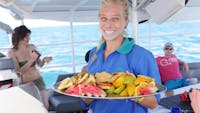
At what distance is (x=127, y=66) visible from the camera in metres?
1.41

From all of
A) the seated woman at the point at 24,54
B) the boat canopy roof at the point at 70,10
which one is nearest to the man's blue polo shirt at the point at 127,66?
the seated woman at the point at 24,54

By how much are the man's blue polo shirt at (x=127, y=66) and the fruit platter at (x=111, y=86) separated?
0.26ft

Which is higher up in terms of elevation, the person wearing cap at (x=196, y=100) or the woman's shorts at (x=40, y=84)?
the person wearing cap at (x=196, y=100)

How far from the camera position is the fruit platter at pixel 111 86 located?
Answer: 1.19 meters

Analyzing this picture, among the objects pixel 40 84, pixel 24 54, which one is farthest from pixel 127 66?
pixel 40 84

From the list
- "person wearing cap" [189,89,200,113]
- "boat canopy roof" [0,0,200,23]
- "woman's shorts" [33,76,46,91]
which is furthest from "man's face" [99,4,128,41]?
"boat canopy roof" [0,0,200,23]

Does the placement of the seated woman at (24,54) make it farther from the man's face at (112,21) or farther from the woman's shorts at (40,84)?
the man's face at (112,21)

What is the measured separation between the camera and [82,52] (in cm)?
1958

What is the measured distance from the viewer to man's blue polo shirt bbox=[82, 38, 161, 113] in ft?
4.52

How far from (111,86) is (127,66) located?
0.61 feet

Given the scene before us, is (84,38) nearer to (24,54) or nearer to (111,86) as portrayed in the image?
(24,54)

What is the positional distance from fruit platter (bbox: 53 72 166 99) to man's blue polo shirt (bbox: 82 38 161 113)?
0.08 meters

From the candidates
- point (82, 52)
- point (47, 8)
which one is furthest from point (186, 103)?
point (82, 52)

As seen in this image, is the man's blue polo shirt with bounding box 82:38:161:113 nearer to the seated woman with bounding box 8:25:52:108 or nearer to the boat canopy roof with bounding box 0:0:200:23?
the seated woman with bounding box 8:25:52:108
